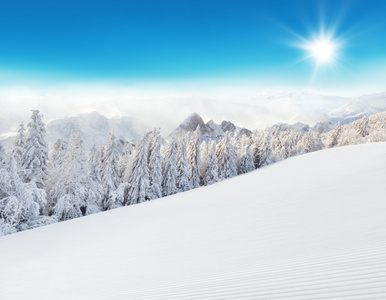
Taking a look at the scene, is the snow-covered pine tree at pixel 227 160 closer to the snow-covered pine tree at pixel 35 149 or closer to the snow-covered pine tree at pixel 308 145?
the snow-covered pine tree at pixel 35 149

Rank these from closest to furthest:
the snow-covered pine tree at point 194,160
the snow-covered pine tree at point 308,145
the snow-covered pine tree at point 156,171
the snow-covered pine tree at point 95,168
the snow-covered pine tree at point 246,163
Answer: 1. the snow-covered pine tree at point 95,168
2. the snow-covered pine tree at point 156,171
3. the snow-covered pine tree at point 194,160
4. the snow-covered pine tree at point 246,163
5. the snow-covered pine tree at point 308,145

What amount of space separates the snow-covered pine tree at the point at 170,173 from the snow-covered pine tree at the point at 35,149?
15782 millimetres

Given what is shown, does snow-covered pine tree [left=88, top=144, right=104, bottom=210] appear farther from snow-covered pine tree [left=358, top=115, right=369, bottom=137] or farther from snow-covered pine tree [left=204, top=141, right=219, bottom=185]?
snow-covered pine tree [left=358, top=115, right=369, bottom=137]

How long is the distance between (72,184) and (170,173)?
14107 mm

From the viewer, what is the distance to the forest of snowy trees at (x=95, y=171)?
1402 cm

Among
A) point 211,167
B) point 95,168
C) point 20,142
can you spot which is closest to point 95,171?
point 95,168

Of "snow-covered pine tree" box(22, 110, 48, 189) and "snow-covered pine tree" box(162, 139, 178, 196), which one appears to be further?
"snow-covered pine tree" box(162, 139, 178, 196)

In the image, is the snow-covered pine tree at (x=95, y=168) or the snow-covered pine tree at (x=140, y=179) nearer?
the snow-covered pine tree at (x=95, y=168)

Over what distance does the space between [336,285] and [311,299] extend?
1.70ft

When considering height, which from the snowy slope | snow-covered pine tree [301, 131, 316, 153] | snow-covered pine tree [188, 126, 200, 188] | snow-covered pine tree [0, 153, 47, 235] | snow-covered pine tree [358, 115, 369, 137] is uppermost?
snow-covered pine tree [358, 115, 369, 137]

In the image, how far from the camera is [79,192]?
1948cm

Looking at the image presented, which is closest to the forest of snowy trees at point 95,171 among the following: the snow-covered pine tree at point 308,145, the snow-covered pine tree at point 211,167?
the snow-covered pine tree at point 211,167

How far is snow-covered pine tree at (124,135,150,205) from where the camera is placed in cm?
2744

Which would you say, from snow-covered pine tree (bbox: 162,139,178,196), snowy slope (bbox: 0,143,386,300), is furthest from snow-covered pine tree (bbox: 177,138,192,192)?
snowy slope (bbox: 0,143,386,300)
